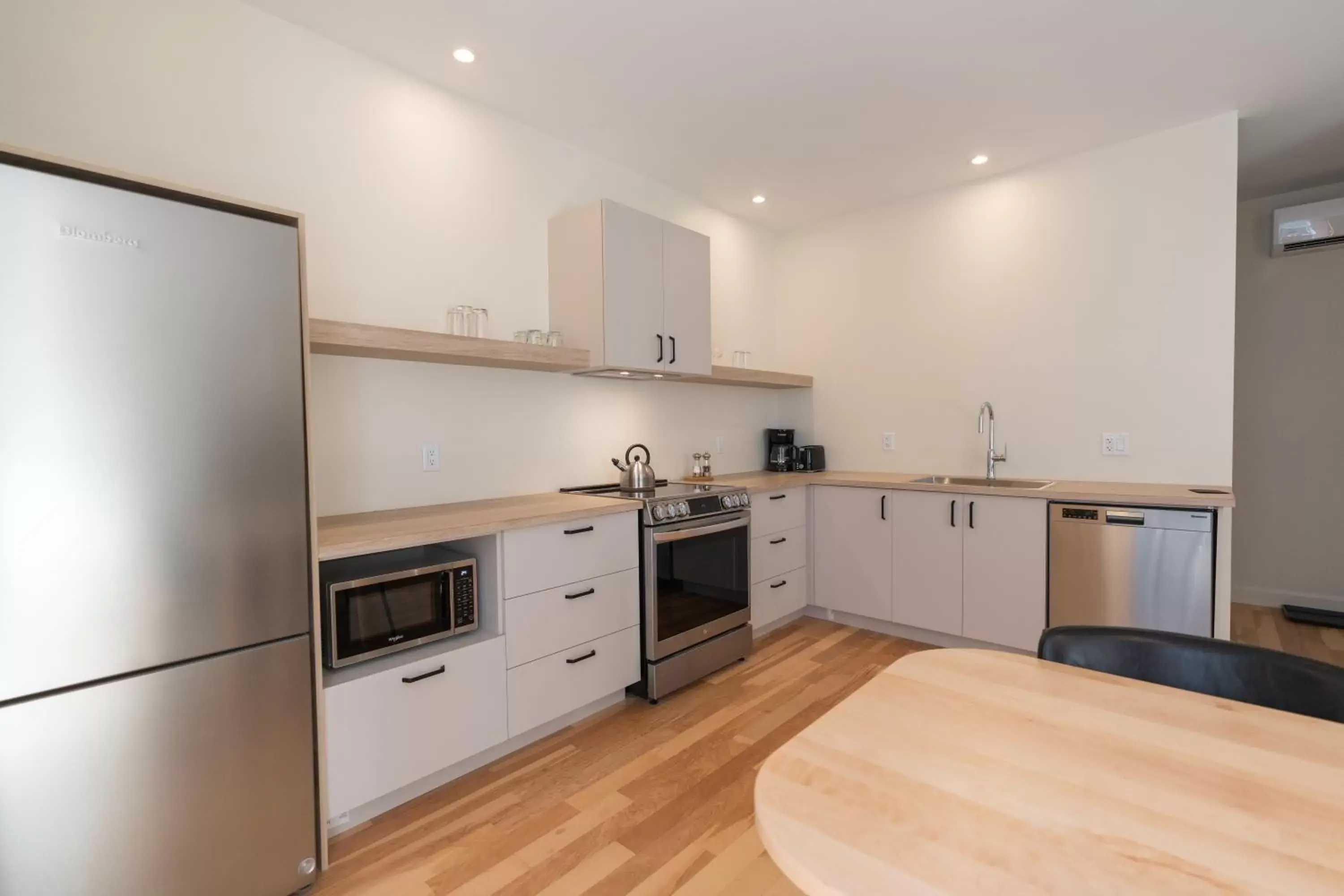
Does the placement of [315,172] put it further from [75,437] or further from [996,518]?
[996,518]

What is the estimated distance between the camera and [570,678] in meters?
2.44

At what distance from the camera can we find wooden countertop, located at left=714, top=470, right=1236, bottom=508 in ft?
8.63

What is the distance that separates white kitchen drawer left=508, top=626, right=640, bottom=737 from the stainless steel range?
102 millimetres

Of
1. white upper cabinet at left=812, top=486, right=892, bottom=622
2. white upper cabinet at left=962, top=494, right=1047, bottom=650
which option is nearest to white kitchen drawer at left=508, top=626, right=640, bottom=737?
white upper cabinet at left=812, top=486, right=892, bottom=622

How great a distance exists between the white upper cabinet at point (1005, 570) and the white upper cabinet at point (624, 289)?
65.0 inches

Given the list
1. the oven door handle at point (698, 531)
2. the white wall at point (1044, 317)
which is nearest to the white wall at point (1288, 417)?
the white wall at point (1044, 317)

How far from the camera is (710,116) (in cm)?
283

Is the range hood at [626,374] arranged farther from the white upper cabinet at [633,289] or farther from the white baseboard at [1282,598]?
the white baseboard at [1282,598]

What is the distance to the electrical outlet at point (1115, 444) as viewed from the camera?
3.18 meters

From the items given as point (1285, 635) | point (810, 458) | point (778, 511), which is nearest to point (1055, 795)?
point (778, 511)

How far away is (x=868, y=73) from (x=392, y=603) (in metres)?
2.66

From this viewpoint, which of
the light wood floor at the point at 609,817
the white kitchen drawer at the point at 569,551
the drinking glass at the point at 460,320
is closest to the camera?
the light wood floor at the point at 609,817

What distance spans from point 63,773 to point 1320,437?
5906mm

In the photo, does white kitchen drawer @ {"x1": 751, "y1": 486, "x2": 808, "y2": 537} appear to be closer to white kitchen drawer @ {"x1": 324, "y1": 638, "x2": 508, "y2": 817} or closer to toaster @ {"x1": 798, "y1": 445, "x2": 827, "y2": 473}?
toaster @ {"x1": 798, "y1": 445, "x2": 827, "y2": 473}
